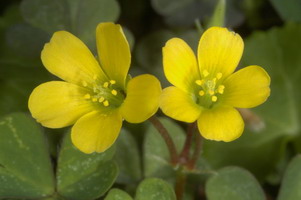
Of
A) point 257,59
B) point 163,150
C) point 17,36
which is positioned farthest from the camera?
point 257,59

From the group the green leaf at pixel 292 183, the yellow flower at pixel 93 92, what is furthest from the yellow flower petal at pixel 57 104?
the green leaf at pixel 292 183

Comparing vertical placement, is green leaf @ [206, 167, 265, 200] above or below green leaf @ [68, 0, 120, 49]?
below

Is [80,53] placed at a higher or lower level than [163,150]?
higher

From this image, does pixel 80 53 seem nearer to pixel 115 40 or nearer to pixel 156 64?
pixel 115 40

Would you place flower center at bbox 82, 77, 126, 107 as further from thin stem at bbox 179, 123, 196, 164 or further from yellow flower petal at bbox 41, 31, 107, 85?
thin stem at bbox 179, 123, 196, 164

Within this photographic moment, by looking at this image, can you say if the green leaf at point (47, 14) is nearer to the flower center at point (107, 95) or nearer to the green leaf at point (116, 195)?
the flower center at point (107, 95)

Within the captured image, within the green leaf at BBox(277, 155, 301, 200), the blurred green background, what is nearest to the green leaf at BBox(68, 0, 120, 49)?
the blurred green background

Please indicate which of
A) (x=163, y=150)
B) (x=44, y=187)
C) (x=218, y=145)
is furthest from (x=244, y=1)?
(x=44, y=187)
